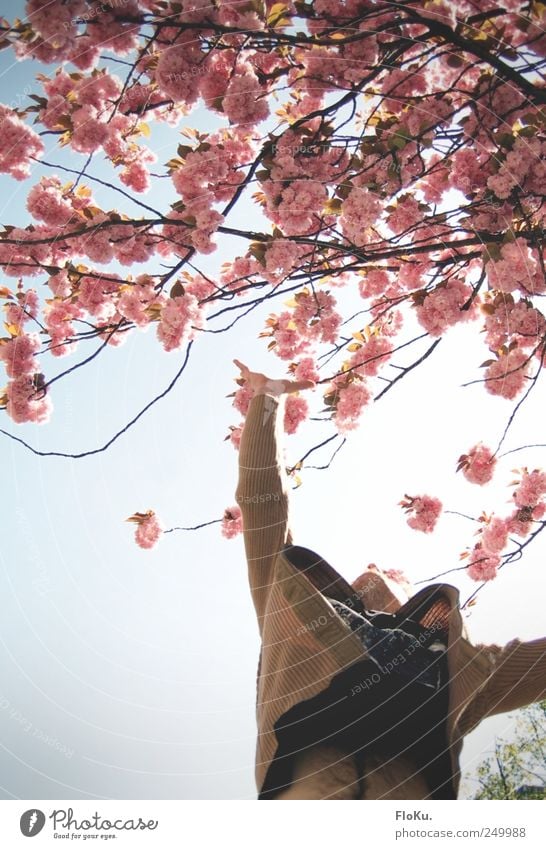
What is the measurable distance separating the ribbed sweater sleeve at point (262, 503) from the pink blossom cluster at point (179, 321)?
0.77 meters

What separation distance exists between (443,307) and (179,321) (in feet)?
4.35

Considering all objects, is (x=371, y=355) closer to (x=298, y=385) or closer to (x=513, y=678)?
(x=298, y=385)

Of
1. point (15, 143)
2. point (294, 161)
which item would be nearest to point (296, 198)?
point (294, 161)

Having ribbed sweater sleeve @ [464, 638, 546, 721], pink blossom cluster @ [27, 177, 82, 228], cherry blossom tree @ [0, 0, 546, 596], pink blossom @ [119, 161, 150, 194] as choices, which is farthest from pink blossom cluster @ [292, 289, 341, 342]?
ribbed sweater sleeve @ [464, 638, 546, 721]

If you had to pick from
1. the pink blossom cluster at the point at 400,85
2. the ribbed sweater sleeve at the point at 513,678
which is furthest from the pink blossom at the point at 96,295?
the ribbed sweater sleeve at the point at 513,678

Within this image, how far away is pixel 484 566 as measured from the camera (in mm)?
3529

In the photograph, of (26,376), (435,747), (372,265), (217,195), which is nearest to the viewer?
(435,747)

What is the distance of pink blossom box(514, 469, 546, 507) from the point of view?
3311mm

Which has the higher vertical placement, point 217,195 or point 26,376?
point 217,195

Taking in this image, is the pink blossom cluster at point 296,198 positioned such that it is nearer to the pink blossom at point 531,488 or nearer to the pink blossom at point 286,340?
the pink blossom at point 286,340

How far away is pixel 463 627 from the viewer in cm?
186
